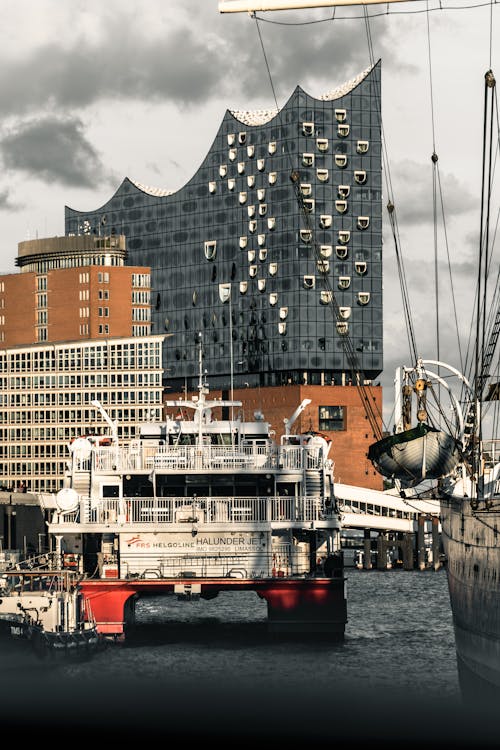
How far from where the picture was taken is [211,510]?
76.0 meters

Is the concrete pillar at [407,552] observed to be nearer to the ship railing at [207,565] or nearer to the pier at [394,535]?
the pier at [394,535]

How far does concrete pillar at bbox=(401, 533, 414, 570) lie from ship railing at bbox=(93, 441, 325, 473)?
290 feet

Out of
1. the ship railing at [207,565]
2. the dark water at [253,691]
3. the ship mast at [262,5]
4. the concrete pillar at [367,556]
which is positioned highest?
the ship mast at [262,5]

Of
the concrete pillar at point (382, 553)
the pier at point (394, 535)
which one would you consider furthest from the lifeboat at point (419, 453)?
the concrete pillar at point (382, 553)

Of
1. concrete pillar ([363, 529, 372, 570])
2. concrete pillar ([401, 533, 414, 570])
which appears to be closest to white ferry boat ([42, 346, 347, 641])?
concrete pillar ([401, 533, 414, 570])

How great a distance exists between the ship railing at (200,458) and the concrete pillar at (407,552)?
290ft

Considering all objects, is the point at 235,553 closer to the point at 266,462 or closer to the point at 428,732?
the point at 266,462

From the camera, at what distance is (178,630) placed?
277 ft

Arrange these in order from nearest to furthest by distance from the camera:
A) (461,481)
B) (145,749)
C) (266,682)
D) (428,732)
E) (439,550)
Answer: (145,749)
(428,732)
(266,682)
(461,481)
(439,550)

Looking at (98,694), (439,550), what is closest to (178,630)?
(98,694)

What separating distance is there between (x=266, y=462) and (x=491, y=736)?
30.5 m

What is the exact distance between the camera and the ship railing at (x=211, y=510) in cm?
Result: 7538

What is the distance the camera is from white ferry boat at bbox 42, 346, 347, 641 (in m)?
72.7

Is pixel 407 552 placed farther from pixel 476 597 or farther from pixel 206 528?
pixel 476 597
